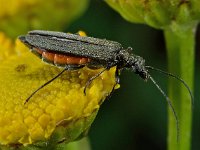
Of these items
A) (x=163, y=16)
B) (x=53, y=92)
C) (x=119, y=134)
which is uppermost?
(x=163, y=16)

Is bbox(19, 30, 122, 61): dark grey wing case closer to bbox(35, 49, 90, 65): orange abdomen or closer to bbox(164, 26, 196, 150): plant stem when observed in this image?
bbox(35, 49, 90, 65): orange abdomen

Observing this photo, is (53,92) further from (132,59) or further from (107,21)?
(107,21)

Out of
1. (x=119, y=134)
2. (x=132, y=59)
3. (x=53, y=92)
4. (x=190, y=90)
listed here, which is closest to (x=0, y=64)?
(x=53, y=92)

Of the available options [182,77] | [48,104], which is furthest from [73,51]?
[182,77]

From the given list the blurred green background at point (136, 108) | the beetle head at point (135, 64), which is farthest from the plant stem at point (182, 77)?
the blurred green background at point (136, 108)

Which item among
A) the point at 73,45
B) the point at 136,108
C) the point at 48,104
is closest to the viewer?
the point at 48,104

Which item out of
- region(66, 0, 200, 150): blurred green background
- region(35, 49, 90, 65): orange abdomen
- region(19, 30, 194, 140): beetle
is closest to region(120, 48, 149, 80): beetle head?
region(19, 30, 194, 140): beetle

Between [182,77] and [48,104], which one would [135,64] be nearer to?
[182,77]
